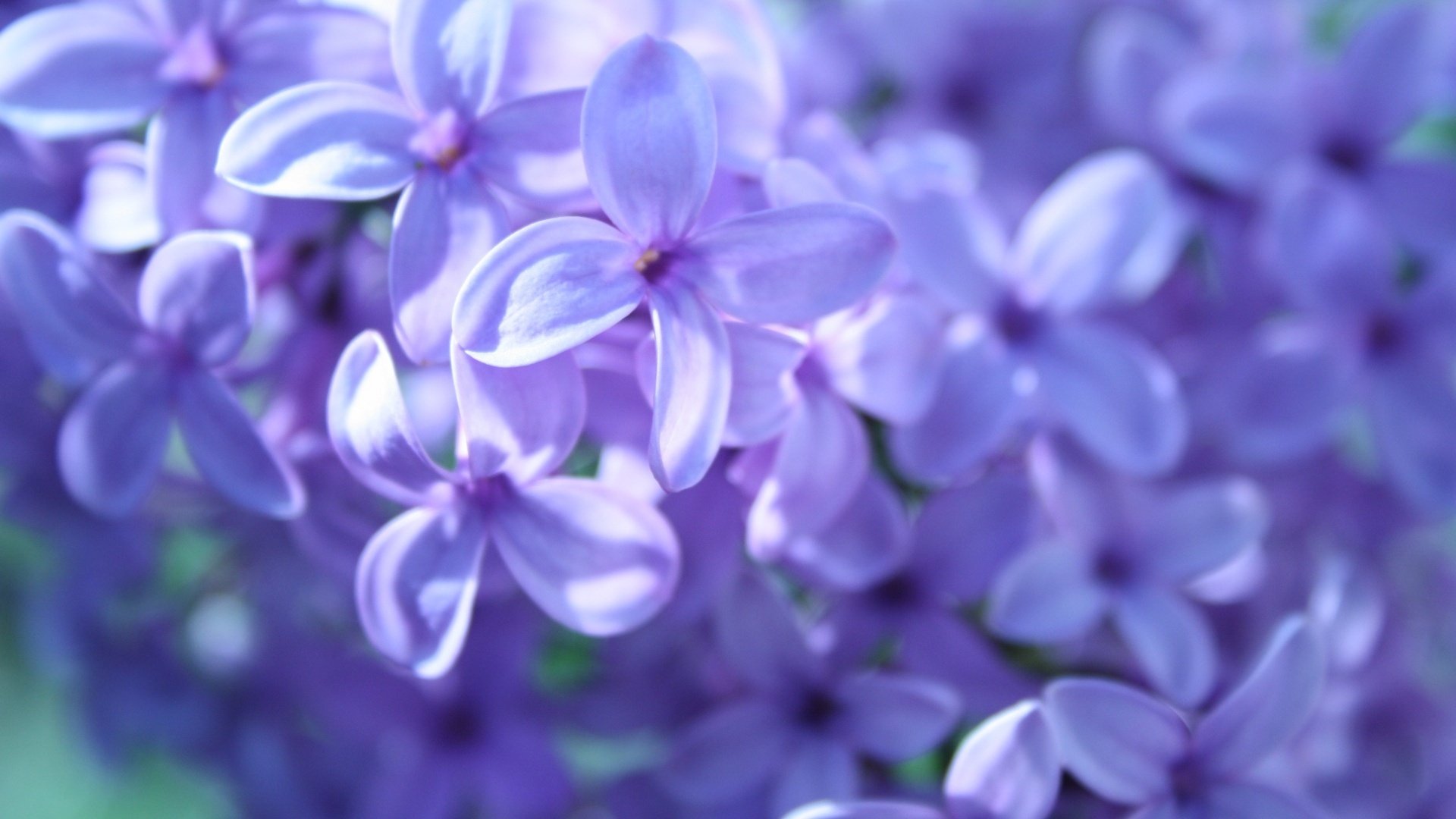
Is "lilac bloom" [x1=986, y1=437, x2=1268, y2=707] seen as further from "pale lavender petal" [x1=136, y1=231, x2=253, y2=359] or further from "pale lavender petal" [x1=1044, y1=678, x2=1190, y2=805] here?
"pale lavender petal" [x1=136, y1=231, x2=253, y2=359]

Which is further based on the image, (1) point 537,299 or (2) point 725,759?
(2) point 725,759

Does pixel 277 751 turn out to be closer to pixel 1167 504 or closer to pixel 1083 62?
pixel 1167 504

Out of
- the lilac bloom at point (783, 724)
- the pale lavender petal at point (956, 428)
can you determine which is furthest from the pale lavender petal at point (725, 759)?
the pale lavender petal at point (956, 428)

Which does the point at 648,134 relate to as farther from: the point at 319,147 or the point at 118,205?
the point at 118,205

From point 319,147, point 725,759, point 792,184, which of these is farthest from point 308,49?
point 725,759

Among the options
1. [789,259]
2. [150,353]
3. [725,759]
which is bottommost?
[725,759]

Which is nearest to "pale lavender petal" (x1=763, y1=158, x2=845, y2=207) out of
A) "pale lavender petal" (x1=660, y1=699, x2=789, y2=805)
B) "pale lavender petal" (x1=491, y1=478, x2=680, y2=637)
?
"pale lavender petal" (x1=491, y1=478, x2=680, y2=637)
